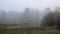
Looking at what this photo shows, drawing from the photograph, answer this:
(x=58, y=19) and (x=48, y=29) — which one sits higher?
(x=58, y=19)

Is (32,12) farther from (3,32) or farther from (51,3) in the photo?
(3,32)

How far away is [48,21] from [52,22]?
76mm

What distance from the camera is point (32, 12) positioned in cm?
198

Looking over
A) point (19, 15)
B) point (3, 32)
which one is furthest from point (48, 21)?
point (3, 32)

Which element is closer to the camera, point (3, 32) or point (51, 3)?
point (3, 32)

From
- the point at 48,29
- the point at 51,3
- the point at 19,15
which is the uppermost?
the point at 51,3

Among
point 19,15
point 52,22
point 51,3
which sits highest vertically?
point 51,3

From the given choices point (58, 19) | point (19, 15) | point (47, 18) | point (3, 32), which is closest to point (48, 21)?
point (47, 18)

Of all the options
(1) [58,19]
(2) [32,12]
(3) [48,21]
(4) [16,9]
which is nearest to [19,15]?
(4) [16,9]

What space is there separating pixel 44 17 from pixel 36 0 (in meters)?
0.35

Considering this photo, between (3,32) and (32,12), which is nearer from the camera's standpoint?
(3,32)

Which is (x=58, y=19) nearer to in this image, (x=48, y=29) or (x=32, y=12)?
(x=48, y=29)

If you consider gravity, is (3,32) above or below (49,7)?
below

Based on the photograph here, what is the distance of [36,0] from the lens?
1.97 metres
